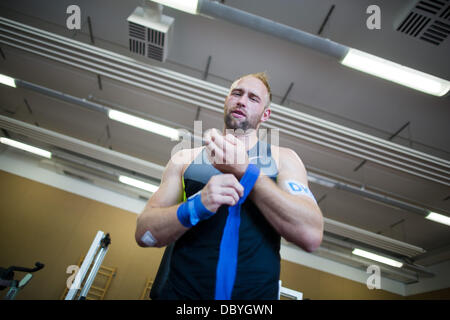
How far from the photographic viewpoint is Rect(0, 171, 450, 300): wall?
6977 mm

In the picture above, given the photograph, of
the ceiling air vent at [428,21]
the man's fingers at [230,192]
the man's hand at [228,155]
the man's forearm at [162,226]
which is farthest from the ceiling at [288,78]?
the man's forearm at [162,226]

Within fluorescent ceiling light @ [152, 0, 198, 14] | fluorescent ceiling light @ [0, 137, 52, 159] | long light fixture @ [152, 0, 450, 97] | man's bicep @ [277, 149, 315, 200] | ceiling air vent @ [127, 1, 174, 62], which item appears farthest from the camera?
fluorescent ceiling light @ [0, 137, 52, 159]

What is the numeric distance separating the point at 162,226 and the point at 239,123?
1.67ft

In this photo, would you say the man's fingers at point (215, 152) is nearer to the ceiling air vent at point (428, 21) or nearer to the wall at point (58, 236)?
the ceiling air vent at point (428, 21)

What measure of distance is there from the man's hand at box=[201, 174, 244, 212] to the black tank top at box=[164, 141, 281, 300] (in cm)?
14

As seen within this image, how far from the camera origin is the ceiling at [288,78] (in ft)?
10.0

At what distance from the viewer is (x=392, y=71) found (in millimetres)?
2670

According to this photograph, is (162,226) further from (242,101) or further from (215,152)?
(242,101)

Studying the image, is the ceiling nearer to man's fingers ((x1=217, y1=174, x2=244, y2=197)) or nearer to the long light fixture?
the long light fixture

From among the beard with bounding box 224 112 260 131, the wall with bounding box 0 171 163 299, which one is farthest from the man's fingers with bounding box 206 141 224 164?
the wall with bounding box 0 171 163 299

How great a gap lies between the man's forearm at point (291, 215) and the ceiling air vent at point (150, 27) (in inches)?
116

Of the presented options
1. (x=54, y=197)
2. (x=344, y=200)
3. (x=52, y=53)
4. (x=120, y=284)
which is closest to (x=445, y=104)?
(x=344, y=200)

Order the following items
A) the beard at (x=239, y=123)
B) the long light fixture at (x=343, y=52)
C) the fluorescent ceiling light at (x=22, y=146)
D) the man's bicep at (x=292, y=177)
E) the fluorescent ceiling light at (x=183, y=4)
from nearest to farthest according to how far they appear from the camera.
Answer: the man's bicep at (x=292, y=177), the beard at (x=239, y=123), the fluorescent ceiling light at (x=183, y=4), the long light fixture at (x=343, y=52), the fluorescent ceiling light at (x=22, y=146)
